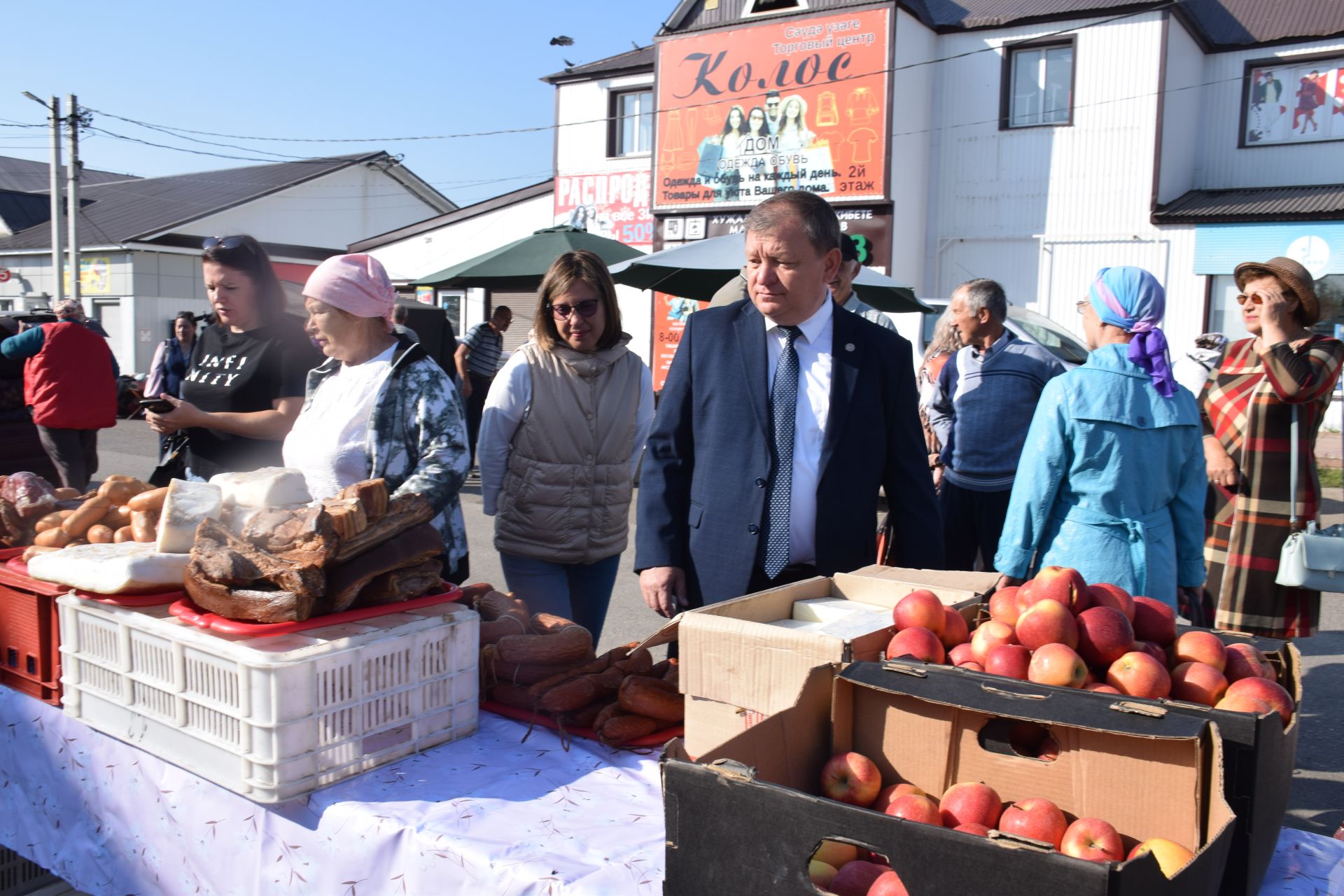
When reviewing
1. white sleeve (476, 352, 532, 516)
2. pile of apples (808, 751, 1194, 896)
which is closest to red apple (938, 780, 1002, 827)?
pile of apples (808, 751, 1194, 896)

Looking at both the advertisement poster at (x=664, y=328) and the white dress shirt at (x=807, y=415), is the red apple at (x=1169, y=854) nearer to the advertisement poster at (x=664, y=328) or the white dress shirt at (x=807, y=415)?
the white dress shirt at (x=807, y=415)

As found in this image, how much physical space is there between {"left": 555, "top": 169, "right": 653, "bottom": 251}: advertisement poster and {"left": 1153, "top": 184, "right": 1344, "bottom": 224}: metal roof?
29.8ft

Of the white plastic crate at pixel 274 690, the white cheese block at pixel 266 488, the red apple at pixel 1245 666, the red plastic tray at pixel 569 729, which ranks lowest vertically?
the red plastic tray at pixel 569 729

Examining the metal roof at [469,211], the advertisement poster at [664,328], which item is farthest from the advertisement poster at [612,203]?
the advertisement poster at [664,328]

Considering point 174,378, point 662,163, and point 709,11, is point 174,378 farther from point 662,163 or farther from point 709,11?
point 709,11

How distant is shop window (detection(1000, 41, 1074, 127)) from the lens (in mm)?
15906

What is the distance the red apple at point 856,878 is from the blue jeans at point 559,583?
2282 millimetres

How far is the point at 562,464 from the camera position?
3.65 metres

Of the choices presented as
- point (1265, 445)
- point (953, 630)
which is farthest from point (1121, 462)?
point (953, 630)

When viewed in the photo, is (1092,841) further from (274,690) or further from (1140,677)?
(274,690)

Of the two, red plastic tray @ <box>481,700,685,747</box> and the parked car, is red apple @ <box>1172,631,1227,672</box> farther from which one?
the parked car

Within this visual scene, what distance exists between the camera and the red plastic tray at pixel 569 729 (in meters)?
2.11

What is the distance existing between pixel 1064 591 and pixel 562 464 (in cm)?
220

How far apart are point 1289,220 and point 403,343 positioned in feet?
51.8
